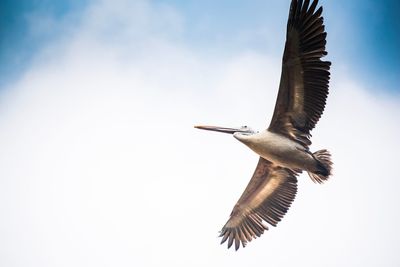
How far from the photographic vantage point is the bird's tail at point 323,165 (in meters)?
8.72

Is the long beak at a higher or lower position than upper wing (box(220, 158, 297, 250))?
higher

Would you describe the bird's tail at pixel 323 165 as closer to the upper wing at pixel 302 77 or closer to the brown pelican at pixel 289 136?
the brown pelican at pixel 289 136

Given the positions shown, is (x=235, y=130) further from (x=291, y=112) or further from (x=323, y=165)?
(x=323, y=165)

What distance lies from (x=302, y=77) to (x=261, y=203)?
11.1 ft

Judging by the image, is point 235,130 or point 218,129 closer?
point 235,130

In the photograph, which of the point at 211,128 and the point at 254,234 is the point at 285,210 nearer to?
the point at 254,234

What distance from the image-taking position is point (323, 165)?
28.6 ft

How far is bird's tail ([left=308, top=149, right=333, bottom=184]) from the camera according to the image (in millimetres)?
8719

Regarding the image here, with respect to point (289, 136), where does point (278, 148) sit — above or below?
below

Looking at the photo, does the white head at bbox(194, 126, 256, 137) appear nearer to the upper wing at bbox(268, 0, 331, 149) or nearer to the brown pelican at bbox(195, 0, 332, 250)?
the brown pelican at bbox(195, 0, 332, 250)

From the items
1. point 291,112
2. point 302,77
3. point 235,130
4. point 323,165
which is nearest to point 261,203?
point 235,130

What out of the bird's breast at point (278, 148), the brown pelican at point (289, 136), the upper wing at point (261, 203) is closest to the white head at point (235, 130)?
the brown pelican at point (289, 136)

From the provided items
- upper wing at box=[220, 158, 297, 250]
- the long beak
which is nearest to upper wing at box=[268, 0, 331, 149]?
the long beak

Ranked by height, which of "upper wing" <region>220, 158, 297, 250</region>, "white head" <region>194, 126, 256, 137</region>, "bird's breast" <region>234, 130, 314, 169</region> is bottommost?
"upper wing" <region>220, 158, 297, 250</region>
